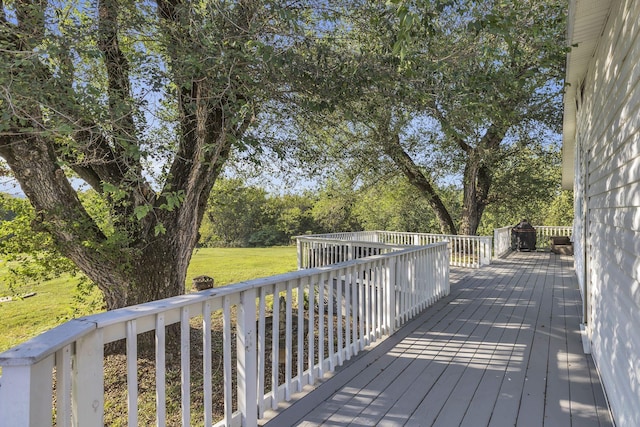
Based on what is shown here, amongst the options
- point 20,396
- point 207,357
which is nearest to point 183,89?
point 207,357

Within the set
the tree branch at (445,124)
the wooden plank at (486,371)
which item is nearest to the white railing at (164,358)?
the wooden plank at (486,371)

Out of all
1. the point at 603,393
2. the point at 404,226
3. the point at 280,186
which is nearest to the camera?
the point at 603,393

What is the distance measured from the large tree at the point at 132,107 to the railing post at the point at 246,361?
5.16 feet

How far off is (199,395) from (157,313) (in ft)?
8.53

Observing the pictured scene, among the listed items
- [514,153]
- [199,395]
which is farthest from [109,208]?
[514,153]

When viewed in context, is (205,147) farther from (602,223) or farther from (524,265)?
(524,265)

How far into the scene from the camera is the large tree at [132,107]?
294 cm

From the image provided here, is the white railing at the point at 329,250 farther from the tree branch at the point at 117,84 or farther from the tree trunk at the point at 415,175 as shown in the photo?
the tree branch at the point at 117,84

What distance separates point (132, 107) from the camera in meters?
3.26

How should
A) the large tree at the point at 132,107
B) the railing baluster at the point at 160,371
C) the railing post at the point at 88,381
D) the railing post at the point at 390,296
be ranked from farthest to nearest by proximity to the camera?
1. the railing post at the point at 390,296
2. the large tree at the point at 132,107
3. the railing baluster at the point at 160,371
4. the railing post at the point at 88,381

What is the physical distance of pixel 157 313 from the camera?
68.9 inches

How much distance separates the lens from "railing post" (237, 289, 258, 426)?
223cm

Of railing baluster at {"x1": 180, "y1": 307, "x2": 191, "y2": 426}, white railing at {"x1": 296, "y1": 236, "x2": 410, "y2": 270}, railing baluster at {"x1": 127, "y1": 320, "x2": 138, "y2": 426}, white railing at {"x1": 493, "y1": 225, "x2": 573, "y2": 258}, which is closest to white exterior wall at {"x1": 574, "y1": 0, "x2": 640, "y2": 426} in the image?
railing baluster at {"x1": 180, "y1": 307, "x2": 191, "y2": 426}

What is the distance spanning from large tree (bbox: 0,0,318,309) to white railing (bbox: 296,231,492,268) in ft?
11.1
